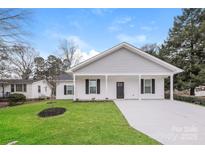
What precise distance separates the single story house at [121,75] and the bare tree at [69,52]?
756 inches

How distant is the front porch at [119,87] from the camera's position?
20.0 metres

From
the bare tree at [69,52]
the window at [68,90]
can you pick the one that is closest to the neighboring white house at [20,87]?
the bare tree at [69,52]

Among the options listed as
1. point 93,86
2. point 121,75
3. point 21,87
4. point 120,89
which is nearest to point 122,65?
point 121,75

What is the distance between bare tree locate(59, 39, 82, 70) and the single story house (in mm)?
19195

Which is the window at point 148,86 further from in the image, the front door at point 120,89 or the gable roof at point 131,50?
the front door at point 120,89

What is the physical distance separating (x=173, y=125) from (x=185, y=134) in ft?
4.60

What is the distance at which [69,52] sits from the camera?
128ft

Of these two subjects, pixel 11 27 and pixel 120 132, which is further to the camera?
pixel 11 27

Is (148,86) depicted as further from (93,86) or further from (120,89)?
(93,86)

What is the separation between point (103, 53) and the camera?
18984mm

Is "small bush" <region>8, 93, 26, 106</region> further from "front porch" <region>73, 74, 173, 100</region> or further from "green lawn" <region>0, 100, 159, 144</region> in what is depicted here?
"green lawn" <region>0, 100, 159, 144</region>

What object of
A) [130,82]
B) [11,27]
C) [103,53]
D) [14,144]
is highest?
[11,27]
